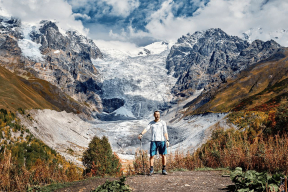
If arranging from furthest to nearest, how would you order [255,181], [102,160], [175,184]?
[102,160] < [175,184] < [255,181]

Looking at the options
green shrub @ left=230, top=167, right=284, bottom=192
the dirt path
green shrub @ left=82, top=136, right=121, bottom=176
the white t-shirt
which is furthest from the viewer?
green shrub @ left=82, top=136, right=121, bottom=176

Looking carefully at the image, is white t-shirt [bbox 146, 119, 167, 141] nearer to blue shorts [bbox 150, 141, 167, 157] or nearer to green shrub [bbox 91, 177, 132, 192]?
blue shorts [bbox 150, 141, 167, 157]

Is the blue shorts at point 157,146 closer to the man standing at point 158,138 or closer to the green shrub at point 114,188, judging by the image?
the man standing at point 158,138

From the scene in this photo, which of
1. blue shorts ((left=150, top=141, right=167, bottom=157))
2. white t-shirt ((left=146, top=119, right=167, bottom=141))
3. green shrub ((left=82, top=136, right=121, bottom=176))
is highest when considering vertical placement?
white t-shirt ((left=146, top=119, right=167, bottom=141))

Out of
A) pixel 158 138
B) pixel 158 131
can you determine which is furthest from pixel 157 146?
pixel 158 131

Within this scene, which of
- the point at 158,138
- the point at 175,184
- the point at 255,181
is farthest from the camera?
the point at 158,138

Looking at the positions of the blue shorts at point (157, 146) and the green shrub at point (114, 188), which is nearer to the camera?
the green shrub at point (114, 188)

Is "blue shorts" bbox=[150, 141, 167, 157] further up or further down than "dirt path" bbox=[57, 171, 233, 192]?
further up

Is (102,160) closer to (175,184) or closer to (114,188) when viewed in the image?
(175,184)

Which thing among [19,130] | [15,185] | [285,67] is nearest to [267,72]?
[285,67]

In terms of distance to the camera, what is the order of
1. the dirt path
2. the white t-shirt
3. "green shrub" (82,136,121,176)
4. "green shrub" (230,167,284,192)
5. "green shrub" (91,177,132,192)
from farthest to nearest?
"green shrub" (82,136,121,176) → the white t-shirt → the dirt path → "green shrub" (91,177,132,192) → "green shrub" (230,167,284,192)

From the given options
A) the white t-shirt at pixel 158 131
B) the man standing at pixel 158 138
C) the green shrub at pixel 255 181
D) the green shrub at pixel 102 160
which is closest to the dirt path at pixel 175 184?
the green shrub at pixel 255 181

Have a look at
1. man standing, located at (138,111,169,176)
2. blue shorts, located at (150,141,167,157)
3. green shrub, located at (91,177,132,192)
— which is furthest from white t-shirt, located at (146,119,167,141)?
green shrub, located at (91,177,132,192)

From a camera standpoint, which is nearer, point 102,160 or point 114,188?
point 114,188
